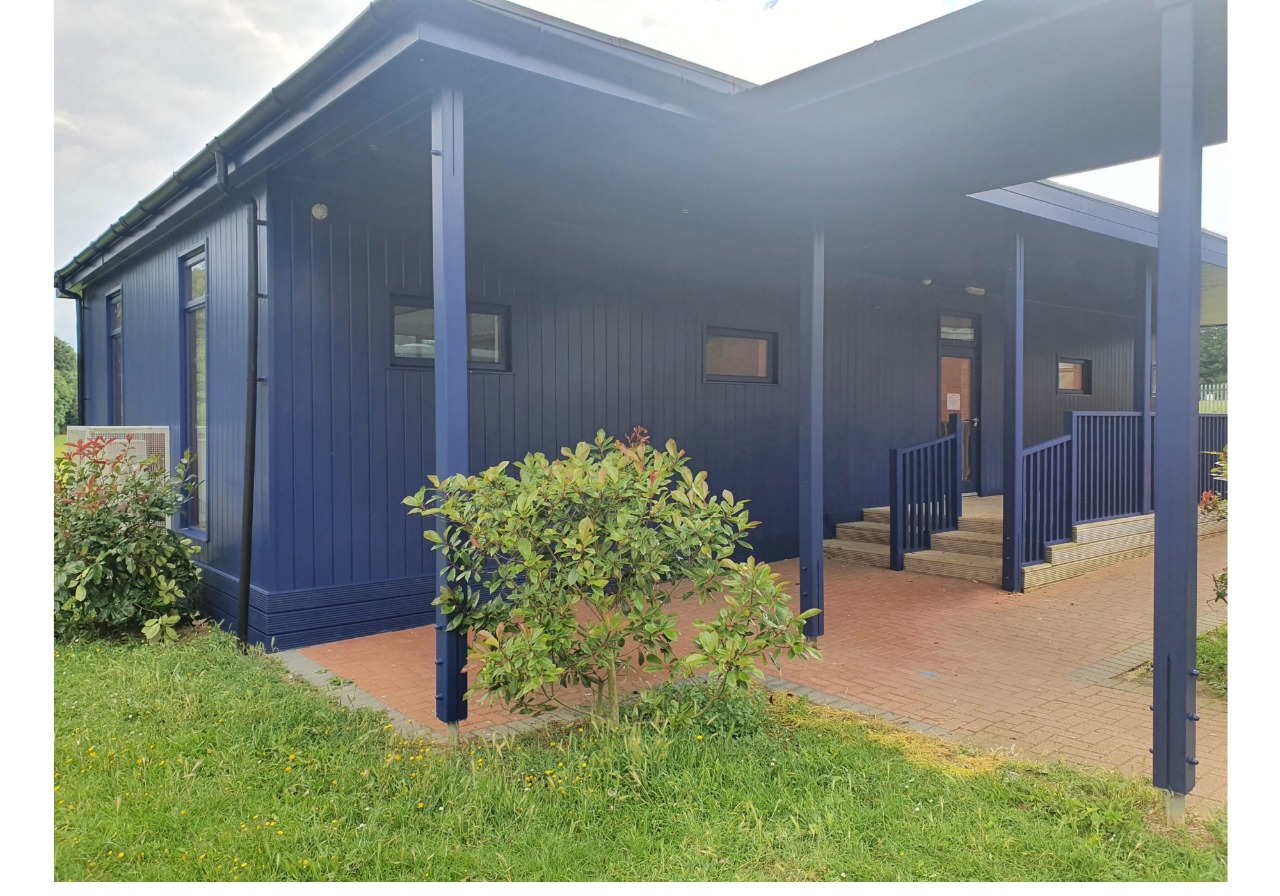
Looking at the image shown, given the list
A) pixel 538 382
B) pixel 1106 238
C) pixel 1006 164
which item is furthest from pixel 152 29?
pixel 1106 238

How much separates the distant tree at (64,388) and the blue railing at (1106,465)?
11.1 meters

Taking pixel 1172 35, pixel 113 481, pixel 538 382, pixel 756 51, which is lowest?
pixel 113 481

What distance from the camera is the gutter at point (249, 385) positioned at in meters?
5.34

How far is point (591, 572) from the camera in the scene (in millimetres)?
3371

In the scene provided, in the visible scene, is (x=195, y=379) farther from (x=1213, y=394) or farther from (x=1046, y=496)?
(x=1213, y=394)

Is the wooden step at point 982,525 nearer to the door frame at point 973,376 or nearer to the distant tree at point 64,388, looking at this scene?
the door frame at point 973,376

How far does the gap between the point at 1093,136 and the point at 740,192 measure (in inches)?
82.5

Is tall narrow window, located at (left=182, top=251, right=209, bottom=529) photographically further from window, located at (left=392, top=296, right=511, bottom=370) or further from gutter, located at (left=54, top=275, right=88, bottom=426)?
gutter, located at (left=54, top=275, right=88, bottom=426)

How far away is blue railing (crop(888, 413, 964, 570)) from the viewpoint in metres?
7.79

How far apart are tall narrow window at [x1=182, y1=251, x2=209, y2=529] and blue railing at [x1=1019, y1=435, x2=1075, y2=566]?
20.8 feet

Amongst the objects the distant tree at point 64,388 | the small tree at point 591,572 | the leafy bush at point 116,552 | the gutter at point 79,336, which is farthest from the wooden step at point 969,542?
the distant tree at point 64,388

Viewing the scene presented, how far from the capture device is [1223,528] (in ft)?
33.6

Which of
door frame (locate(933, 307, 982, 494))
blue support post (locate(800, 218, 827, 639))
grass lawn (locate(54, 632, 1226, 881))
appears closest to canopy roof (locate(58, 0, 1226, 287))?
blue support post (locate(800, 218, 827, 639))
